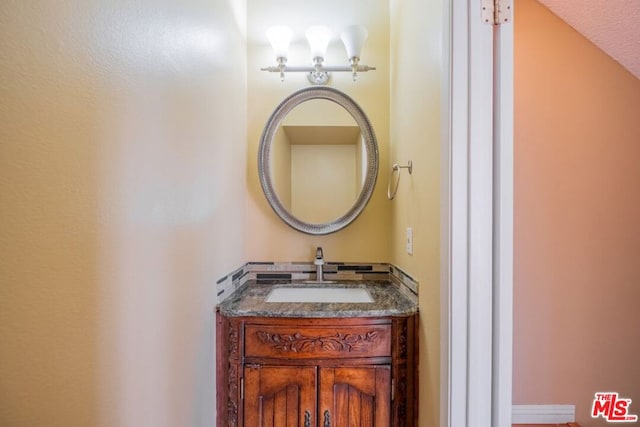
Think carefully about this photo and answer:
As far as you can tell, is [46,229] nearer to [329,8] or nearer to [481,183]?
[481,183]

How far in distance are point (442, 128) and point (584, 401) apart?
5.62 feet

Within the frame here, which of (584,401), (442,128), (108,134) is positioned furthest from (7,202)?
(584,401)

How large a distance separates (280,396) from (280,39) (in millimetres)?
1713

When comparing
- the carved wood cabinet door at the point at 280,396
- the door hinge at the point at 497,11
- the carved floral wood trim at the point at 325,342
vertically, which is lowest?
the carved wood cabinet door at the point at 280,396

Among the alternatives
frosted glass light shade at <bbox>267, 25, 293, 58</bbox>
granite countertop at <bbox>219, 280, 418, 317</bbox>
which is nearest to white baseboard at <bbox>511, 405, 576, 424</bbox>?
granite countertop at <bbox>219, 280, 418, 317</bbox>

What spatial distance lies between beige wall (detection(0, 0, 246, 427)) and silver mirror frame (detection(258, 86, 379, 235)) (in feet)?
1.94

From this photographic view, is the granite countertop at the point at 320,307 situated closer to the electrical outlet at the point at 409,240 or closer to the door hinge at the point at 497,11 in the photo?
the electrical outlet at the point at 409,240

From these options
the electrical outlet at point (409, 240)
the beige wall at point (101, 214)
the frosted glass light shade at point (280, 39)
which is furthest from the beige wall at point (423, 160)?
the beige wall at point (101, 214)

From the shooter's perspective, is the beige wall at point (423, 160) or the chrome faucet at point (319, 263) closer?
the beige wall at point (423, 160)

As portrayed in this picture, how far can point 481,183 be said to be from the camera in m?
0.83

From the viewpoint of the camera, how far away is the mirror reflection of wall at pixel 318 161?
1631 millimetres

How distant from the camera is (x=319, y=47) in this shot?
61.4 inches

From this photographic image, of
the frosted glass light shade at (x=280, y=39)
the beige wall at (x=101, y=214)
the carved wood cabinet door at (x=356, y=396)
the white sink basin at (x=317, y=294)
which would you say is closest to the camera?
the beige wall at (x=101, y=214)

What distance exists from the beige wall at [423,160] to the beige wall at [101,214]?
817 millimetres
